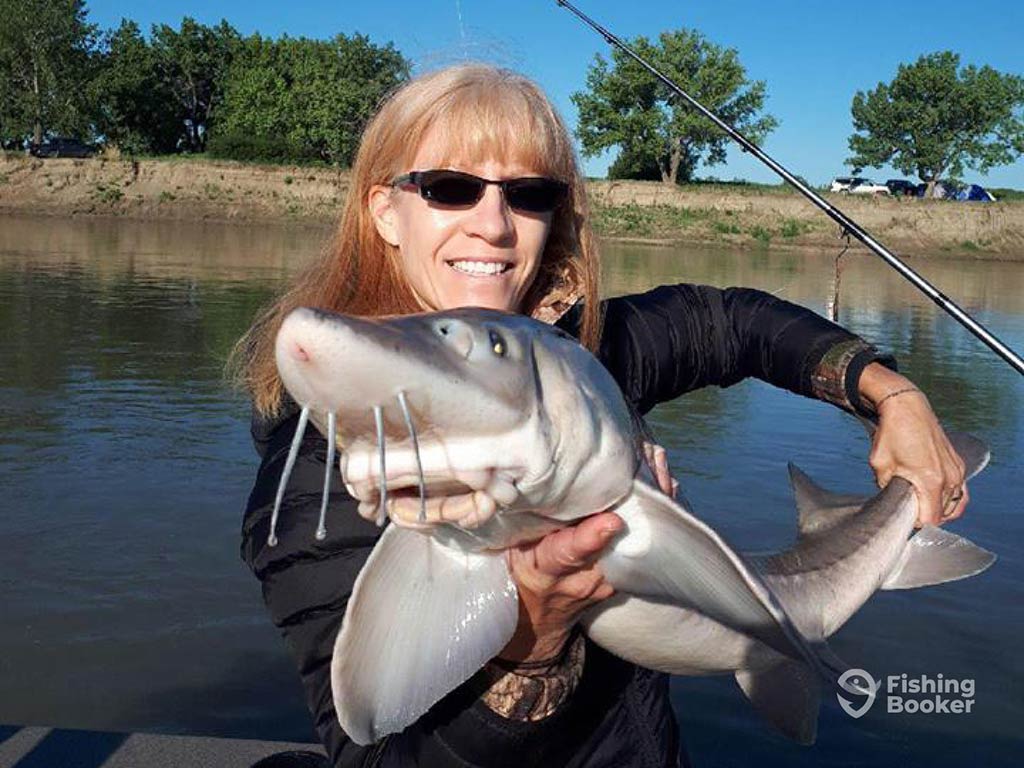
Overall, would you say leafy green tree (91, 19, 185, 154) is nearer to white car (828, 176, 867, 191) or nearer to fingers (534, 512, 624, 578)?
white car (828, 176, 867, 191)

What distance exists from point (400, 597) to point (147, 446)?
6510mm

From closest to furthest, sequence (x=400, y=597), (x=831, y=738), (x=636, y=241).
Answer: (x=400, y=597)
(x=831, y=738)
(x=636, y=241)

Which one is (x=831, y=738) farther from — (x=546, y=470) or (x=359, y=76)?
(x=359, y=76)

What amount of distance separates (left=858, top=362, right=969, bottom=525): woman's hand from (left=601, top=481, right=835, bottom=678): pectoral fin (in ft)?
2.54

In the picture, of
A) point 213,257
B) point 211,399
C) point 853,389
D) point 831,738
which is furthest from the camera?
point 213,257

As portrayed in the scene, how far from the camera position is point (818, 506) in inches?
104

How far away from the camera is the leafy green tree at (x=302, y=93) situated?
51562mm

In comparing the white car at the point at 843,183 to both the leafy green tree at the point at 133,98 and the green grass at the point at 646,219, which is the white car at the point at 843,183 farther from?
the leafy green tree at the point at 133,98

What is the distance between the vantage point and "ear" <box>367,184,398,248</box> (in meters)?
2.31

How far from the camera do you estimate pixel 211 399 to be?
30.7 feet

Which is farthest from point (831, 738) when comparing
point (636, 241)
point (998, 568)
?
point (636, 241)

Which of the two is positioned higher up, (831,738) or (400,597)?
(400,597)

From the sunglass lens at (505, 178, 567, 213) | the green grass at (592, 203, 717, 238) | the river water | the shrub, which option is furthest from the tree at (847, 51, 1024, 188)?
the sunglass lens at (505, 178, 567, 213)

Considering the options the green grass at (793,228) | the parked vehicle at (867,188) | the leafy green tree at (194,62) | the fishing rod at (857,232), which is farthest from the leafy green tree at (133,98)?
the fishing rod at (857,232)
